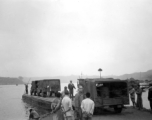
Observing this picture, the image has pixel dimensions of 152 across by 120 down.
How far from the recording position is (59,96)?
347 inches

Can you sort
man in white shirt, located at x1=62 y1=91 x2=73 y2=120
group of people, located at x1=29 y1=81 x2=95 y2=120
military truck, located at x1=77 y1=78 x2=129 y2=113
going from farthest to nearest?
military truck, located at x1=77 y1=78 x2=129 y2=113
man in white shirt, located at x1=62 y1=91 x2=73 y2=120
group of people, located at x1=29 y1=81 x2=95 y2=120

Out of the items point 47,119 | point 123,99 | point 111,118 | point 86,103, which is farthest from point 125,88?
point 86,103

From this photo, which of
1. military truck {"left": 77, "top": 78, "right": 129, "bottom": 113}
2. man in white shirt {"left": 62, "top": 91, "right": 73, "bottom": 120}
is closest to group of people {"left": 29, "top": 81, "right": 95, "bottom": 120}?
man in white shirt {"left": 62, "top": 91, "right": 73, "bottom": 120}

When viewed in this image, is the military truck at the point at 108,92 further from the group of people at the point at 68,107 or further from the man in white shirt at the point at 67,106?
the man in white shirt at the point at 67,106

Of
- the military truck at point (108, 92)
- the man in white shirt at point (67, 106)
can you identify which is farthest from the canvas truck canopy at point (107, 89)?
the man in white shirt at point (67, 106)

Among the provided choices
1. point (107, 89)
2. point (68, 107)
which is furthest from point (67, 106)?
point (107, 89)

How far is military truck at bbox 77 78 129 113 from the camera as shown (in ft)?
44.0

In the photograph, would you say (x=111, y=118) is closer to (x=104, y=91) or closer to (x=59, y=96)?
(x=104, y=91)

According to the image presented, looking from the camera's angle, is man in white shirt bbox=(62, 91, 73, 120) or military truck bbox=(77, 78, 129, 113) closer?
man in white shirt bbox=(62, 91, 73, 120)

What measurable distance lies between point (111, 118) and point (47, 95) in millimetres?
17450

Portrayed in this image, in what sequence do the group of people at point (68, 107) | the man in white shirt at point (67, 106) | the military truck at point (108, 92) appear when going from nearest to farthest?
the group of people at point (68, 107), the man in white shirt at point (67, 106), the military truck at point (108, 92)

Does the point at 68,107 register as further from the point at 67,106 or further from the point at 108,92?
the point at 108,92

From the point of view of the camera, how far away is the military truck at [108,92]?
528 inches

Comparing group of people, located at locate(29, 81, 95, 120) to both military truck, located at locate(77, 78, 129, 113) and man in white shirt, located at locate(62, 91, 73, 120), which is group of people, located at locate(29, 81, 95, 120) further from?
military truck, located at locate(77, 78, 129, 113)
